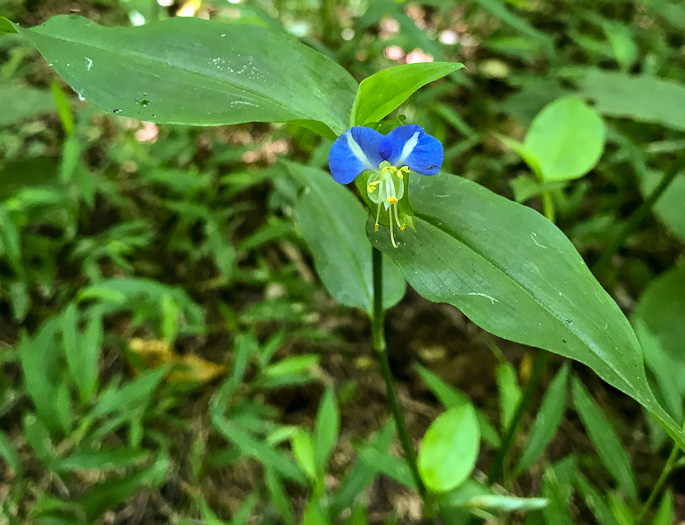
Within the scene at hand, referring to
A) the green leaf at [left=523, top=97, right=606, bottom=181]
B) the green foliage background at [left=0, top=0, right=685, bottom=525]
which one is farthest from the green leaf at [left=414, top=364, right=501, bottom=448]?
the green leaf at [left=523, top=97, right=606, bottom=181]

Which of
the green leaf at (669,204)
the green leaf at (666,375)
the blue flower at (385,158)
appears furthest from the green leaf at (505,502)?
the green leaf at (669,204)

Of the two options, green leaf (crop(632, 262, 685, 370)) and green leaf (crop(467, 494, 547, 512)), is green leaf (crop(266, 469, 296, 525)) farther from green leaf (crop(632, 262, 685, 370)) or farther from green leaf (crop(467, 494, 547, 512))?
green leaf (crop(632, 262, 685, 370))

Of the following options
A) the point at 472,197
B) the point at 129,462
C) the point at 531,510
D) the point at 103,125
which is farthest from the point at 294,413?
the point at 103,125

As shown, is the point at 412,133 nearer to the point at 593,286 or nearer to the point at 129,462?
the point at 593,286

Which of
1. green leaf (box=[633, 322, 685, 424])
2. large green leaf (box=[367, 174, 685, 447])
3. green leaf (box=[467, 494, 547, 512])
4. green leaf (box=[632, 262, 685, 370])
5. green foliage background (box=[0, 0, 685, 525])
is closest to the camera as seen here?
large green leaf (box=[367, 174, 685, 447])

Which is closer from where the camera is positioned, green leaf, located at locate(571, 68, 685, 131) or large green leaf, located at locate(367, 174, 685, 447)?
large green leaf, located at locate(367, 174, 685, 447)

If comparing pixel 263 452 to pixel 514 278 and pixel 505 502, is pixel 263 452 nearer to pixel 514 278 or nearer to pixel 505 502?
pixel 505 502

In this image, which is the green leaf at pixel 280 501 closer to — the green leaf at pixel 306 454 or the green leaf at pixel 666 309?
the green leaf at pixel 306 454
